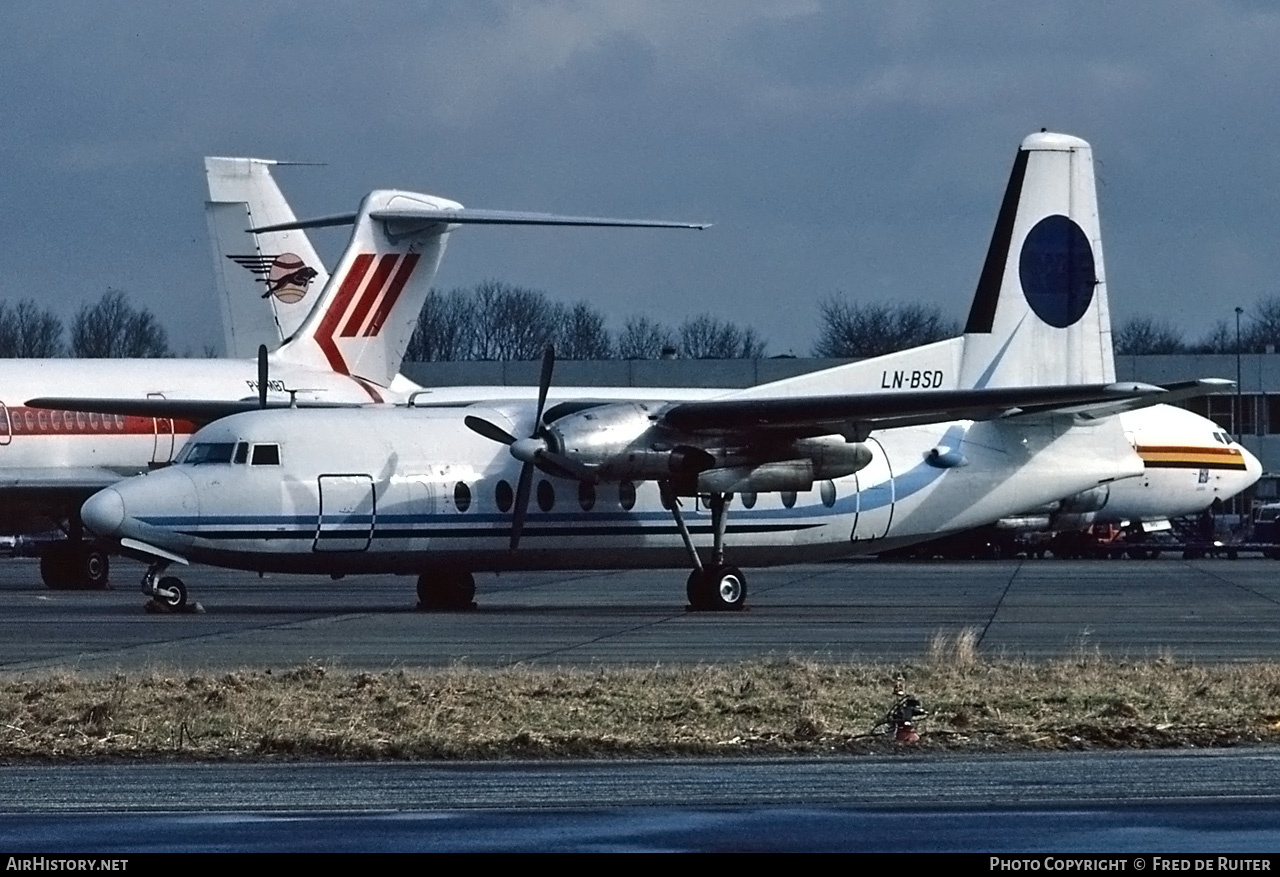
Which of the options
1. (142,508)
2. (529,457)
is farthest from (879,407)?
(142,508)

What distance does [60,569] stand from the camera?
128ft

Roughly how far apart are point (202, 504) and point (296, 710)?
41.6 ft

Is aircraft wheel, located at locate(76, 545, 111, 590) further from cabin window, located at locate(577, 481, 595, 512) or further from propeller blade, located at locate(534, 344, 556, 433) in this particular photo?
cabin window, located at locate(577, 481, 595, 512)

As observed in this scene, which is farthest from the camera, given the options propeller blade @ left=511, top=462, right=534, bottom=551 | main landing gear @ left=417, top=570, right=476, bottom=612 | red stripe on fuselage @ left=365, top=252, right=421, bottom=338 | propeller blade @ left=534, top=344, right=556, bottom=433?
red stripe on fuselage @ left=365, top=252, right=421, bottom=338

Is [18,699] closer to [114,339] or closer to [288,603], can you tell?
[288,603]

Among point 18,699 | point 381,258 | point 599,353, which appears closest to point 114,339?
point 599,353

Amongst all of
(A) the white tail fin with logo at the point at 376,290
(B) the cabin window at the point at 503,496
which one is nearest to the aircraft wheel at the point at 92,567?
(A) the white tail fin with logo at the point at 376,290

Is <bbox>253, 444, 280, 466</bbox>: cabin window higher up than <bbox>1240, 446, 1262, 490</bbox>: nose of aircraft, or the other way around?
<bbox>1240, 446, 1262, 490</bbox>: nose of aircraft

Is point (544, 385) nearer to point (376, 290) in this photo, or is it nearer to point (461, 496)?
point (461, 496)

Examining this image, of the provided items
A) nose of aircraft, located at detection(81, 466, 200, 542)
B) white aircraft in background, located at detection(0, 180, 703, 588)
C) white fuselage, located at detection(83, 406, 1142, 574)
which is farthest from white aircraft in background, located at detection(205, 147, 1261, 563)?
nose of aircraft, located at detection(81, 466, 200, 542)

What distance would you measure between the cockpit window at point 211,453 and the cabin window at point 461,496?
3219mm

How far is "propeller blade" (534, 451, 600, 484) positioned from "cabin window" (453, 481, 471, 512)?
116cm

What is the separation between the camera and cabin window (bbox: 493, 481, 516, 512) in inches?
1214

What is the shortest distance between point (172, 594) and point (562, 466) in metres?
5.84
